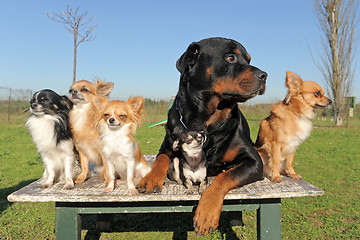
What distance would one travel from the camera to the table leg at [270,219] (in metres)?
2.48

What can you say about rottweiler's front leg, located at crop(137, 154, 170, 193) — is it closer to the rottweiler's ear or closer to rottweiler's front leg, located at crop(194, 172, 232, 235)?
rottweiler's front leg, located at crop(194, 172, 232, 235)

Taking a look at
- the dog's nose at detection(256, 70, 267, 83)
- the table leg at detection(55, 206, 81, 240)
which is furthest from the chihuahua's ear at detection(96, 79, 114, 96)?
the dog's nose at detection(256, 70, 267, 83)

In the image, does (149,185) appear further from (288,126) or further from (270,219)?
(288,126)

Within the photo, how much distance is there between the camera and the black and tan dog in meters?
2.62

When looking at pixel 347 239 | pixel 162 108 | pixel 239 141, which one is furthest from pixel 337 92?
pixel 239 141

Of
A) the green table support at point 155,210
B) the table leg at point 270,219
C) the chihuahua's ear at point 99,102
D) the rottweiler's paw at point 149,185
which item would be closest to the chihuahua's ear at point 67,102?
the chihuahua's ear at point 99,102

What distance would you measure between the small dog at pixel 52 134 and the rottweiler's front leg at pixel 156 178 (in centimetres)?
75

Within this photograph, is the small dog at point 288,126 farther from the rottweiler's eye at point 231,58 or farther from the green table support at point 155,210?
the rottweiler's eye at point 231,58

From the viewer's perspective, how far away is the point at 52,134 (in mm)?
2764

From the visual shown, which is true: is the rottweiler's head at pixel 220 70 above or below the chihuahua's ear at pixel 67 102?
above

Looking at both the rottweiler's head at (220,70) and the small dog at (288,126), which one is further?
the small dog at (288,126)

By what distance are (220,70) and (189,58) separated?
36 cm

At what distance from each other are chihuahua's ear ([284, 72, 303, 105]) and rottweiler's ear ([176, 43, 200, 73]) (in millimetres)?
1403

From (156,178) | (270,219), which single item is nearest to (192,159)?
(156,178)
